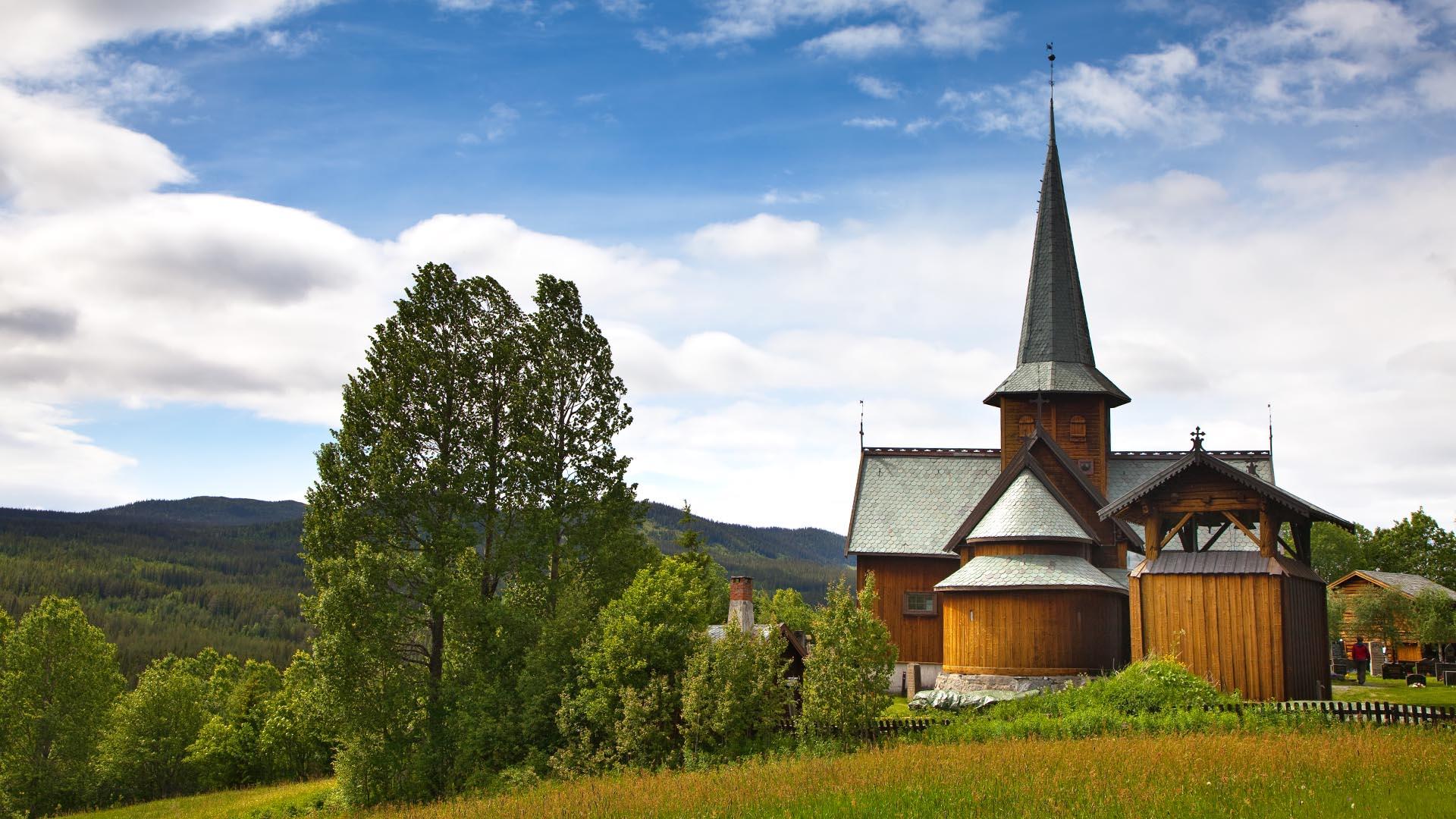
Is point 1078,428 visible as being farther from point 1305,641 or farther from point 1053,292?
point 1305,641

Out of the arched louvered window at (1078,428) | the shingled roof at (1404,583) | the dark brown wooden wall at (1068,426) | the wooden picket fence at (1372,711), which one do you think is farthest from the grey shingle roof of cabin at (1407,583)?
the wooden picket fence at (1372,711)

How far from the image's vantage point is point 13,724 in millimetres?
47750

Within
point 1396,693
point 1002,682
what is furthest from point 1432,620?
point 1002,682

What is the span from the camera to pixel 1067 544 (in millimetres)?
33281

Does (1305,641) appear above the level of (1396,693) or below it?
above

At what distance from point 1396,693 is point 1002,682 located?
10.6m

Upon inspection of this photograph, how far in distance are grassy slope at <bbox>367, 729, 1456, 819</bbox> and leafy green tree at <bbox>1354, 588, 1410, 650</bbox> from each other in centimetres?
3215

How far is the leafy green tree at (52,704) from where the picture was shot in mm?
47688

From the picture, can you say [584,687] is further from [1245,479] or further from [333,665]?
[1245,479]

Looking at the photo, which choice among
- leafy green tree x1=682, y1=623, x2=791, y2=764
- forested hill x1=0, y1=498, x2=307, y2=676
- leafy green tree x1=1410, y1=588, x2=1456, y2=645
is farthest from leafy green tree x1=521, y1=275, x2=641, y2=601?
forested hill x1=0, y1=498, x2=307, y2=676

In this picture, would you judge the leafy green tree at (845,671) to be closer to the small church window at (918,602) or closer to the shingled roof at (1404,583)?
the small church window at (918,602)

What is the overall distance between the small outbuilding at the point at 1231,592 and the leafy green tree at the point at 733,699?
9602 mm

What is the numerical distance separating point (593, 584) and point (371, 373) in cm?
919

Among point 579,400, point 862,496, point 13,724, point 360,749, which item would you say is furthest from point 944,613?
point 13,724
